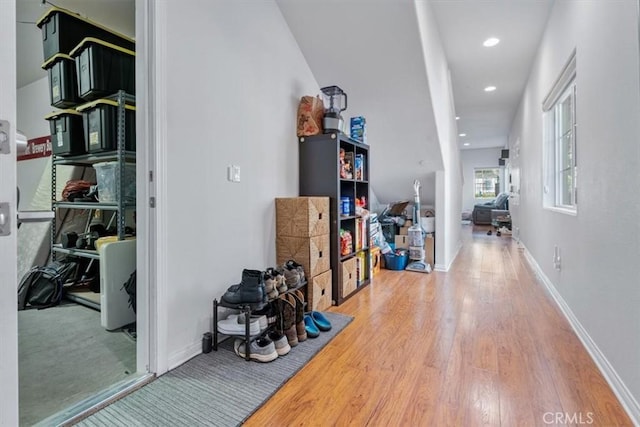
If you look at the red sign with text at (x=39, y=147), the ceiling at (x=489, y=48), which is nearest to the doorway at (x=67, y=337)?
the red sign with text at (x=39, y=147)

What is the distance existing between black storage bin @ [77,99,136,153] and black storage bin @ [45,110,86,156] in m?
0.27

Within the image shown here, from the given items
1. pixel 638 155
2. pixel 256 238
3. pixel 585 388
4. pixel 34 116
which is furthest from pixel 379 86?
pixel 34 116

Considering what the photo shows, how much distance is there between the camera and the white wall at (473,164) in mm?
11828

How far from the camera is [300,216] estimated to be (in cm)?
252

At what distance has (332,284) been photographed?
9.36 ft

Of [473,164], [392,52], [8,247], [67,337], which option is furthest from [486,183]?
[8,247]

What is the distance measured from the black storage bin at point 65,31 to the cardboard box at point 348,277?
272 cm

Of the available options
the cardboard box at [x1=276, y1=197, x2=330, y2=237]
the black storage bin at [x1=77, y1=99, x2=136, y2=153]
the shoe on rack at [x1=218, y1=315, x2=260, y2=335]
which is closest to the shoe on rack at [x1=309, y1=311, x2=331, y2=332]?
the shoe on rack at [x1=218, y1=315, x2=260, y2=335]

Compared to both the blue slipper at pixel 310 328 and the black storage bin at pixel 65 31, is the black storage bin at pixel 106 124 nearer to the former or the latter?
the black storage bin at pixel 65 31

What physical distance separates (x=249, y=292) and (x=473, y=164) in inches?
484

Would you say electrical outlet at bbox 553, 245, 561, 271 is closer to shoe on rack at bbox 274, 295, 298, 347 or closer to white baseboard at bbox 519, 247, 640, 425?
white baseboard at bbox 519, 247, 640, 425

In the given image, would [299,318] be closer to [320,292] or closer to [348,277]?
[320,292]

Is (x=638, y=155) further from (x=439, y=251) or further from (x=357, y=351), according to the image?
(x=439, y=251)

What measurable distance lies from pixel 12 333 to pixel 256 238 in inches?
67.7
